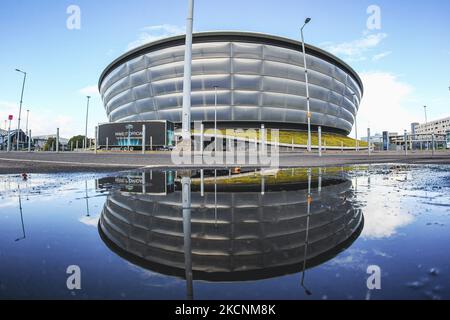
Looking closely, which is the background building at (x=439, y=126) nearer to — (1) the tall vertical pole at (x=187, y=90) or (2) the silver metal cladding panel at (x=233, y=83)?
(2) the silver metal cladding panel at (x=233, y=83)

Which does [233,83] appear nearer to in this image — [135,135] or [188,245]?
[135,135]

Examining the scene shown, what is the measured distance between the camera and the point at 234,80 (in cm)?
4159

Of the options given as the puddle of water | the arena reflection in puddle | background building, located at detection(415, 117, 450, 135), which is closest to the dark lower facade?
the arena reflection in puddle

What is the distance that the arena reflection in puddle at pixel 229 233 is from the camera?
1.68m

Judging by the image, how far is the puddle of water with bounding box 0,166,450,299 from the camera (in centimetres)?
138

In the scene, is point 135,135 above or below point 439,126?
below

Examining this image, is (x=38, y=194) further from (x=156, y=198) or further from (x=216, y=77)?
(x=216, y=77)

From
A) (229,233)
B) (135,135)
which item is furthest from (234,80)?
(229,233)

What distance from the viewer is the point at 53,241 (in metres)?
2.22

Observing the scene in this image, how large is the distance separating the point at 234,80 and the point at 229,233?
4125 cm

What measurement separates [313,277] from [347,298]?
9.2 inches

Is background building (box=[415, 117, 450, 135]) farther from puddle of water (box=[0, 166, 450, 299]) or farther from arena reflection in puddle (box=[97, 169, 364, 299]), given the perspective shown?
puddle of water (box=[0, 166, 450, 299])

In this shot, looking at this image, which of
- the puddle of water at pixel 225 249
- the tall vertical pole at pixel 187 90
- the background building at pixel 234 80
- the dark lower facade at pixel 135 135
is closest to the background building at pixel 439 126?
the background building at pixel 234 80
